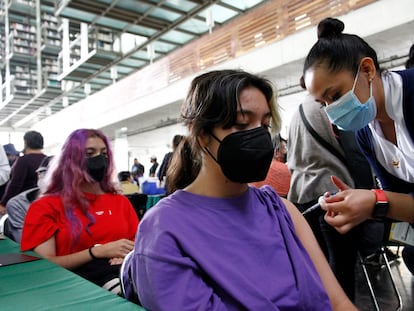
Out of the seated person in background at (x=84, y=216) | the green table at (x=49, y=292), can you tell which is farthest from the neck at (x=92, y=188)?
the green table at (x=49, y=292)

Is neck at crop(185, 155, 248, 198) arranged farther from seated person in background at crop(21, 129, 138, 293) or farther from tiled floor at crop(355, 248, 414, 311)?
tiled floor at crop(355, 248, 414, 311)

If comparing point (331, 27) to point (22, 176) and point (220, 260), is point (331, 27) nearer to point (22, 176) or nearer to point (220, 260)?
point (220, 260)

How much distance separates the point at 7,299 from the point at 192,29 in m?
9.40

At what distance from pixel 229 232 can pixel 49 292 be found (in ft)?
1.85

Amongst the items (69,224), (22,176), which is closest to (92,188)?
(69,224)

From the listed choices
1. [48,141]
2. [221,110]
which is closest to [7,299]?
[221,110]

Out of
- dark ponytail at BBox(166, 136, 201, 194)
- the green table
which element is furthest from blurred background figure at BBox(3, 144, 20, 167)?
dark ponytail at BBox(166, 136, 201, 194)

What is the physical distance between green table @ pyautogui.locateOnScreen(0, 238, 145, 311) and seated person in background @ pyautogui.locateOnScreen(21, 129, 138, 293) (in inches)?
10.7

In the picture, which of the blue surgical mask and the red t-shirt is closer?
Answer: the blue surgical mask

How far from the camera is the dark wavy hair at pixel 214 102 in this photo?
916mm

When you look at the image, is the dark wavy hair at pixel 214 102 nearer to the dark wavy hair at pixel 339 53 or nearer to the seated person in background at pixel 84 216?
the dark wavy hair at pixel 339 53

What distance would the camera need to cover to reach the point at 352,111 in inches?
47.0

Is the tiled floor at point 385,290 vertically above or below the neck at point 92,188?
below

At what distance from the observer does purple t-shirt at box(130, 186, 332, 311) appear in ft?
2.50
